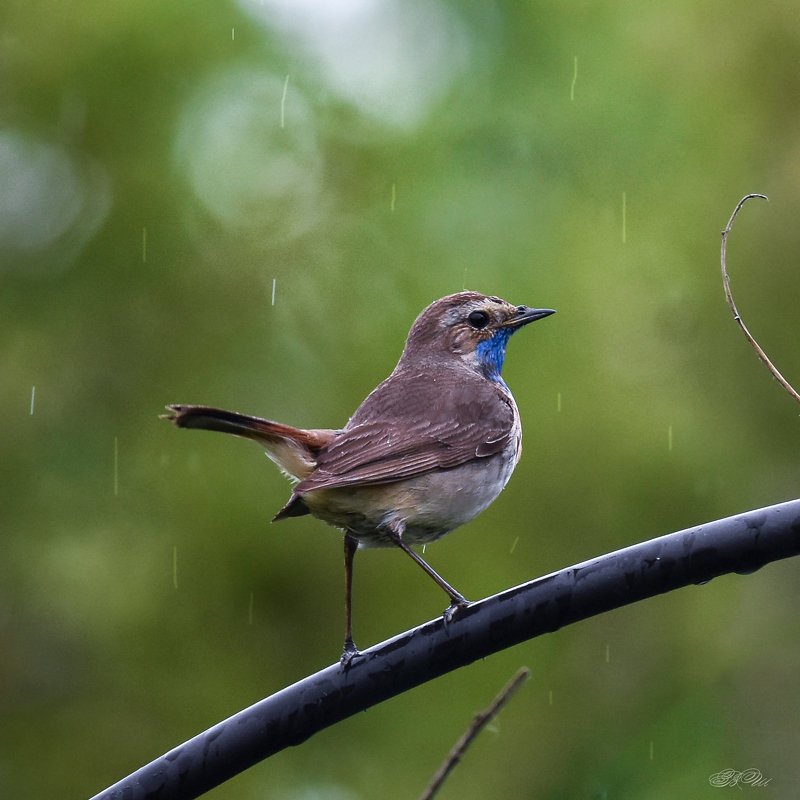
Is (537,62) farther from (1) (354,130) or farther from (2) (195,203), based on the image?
(2) (195,203)

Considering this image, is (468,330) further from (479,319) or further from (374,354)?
(374,354)

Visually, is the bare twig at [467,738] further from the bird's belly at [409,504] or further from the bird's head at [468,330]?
the bird's head at [468,330]

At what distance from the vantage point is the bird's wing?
4.13m

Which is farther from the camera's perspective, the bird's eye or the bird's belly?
the bird's eye

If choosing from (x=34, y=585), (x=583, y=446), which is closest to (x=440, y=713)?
(x=583, y=446)

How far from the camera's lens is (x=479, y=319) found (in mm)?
5168

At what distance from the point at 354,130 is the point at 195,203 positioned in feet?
7.87

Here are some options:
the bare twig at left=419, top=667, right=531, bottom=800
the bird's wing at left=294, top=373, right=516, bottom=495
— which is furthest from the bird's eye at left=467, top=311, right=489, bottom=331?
the bare twig at left=419, top=667, right=531, bottom=800

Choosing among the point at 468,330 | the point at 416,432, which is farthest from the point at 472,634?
the point at 468,330

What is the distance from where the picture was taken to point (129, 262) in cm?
1327

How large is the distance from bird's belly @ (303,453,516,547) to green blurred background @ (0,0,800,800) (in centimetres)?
737

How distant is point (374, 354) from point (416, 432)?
27.6 ft

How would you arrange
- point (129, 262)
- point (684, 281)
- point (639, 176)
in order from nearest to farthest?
1. point (129, 262)
2. point (684, 281)
3. point (639, 176)

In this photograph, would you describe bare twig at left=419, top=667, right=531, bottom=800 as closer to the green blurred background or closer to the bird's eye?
the bird's eye
